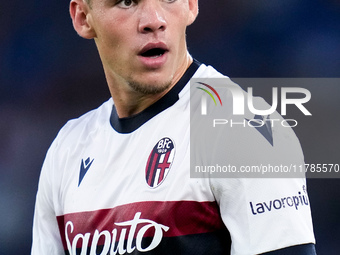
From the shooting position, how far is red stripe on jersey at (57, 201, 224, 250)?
1720mm

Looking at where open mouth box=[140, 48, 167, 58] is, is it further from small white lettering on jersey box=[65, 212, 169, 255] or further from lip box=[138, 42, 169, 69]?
small white lettering on jersey box=[65, 212, 169, 255]

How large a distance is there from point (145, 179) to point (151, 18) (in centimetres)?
48

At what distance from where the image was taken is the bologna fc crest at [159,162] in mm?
1809

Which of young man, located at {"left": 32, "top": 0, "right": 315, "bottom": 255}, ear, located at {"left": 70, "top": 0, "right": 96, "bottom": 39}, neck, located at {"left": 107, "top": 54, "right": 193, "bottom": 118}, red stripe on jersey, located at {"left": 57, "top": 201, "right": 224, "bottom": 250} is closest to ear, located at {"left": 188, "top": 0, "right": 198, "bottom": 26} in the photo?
young man, located at {"left": 32, "top": 0, "right": 315, "bottom": 255}

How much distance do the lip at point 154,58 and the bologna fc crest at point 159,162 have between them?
23 cm

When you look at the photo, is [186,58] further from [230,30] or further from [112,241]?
[230,30]

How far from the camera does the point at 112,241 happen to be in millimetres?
1872

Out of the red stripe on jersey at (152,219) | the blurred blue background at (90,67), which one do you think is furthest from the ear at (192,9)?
the blurred blue background at (90,67)

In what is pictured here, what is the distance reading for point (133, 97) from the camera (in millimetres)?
2090

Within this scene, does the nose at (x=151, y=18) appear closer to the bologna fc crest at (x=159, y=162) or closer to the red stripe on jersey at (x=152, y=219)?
the bologna fc crest at (x=159, y=162)

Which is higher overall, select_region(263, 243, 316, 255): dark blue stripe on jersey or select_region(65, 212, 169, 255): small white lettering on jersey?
select_region(65, 212, 169, 255): small white lettering on jersey

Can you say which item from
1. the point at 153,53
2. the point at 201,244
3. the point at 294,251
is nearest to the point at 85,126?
the point at 153,53

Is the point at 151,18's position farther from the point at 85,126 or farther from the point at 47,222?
the point at 47,222

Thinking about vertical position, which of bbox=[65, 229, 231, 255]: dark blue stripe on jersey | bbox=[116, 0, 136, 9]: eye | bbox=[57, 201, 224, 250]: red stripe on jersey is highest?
bbox=[116, 0, 136, 9]: eye
